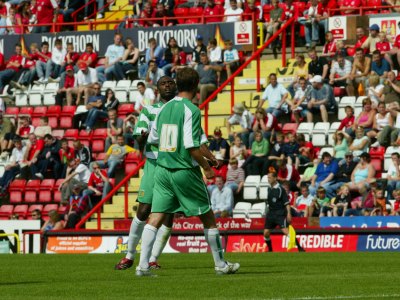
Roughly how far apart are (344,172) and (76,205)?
6512mm

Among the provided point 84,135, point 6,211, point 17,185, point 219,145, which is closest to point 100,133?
point 84,135

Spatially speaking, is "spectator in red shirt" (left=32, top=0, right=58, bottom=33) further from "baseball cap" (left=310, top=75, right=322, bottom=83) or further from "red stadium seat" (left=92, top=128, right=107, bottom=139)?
"baseball cap" (left=310, top=75, right=322, bottom=83)

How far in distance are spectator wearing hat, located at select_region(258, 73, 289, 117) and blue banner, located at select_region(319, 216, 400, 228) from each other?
4.85 metres

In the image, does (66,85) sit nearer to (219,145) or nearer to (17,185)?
(17,185)

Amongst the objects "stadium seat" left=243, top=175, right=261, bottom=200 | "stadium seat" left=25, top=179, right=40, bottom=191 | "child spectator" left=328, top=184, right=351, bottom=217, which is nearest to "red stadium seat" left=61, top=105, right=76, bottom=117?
"stadium seat" left=25, top=179, right=40, bottom=191

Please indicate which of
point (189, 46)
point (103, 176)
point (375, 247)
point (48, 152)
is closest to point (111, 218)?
point (103, 176)

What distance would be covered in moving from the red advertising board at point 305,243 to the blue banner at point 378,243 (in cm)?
13

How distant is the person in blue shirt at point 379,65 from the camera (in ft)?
87.5

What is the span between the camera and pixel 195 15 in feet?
109

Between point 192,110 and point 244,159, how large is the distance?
1404 cm

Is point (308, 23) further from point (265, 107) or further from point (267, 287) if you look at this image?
point (267, 287)

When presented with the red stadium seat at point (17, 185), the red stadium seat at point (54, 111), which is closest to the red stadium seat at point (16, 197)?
the red stadium seat at point (17, 185)

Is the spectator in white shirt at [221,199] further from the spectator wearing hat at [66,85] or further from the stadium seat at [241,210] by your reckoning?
the spectator wearing hat at [66,85]

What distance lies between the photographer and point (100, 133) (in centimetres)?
3067
